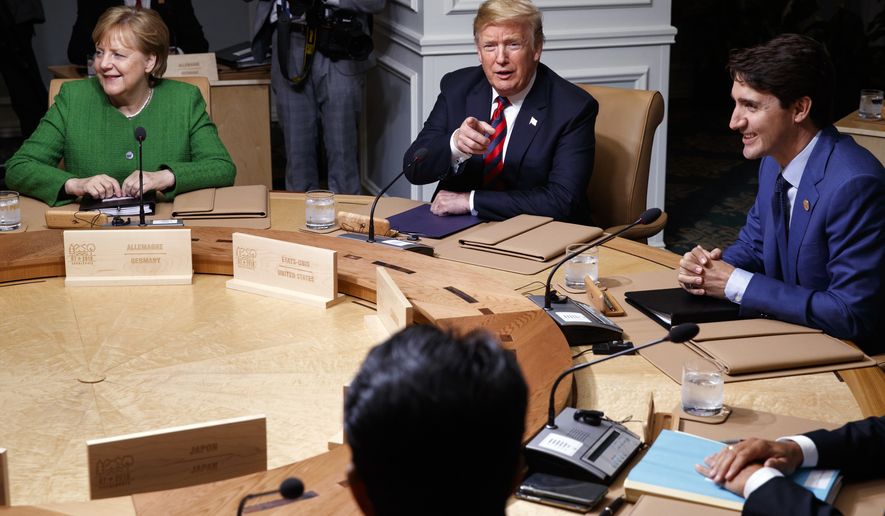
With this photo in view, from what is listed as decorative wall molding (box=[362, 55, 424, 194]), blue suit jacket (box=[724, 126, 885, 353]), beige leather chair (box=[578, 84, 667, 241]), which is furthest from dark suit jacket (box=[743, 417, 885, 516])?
decorative wall molding (box=[362, 55, 424, 194])

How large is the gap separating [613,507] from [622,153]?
2090 mm

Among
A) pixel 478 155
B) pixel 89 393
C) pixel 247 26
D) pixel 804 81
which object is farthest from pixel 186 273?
pixel 247 26

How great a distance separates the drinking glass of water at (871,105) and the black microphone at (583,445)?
12.0 feet

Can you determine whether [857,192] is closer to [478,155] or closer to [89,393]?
[478,155]

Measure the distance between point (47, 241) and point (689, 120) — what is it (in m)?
6.48

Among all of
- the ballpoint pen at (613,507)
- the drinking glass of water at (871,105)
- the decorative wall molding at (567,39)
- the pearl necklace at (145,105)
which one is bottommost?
the ballpoint pen at (613,507)

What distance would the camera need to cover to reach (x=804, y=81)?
2.31m

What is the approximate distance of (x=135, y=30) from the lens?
3.33m

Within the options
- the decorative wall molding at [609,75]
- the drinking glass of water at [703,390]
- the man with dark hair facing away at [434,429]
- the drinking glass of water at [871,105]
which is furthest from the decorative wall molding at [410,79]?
the man with dark hair facing away at [434,429]

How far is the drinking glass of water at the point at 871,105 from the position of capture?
16.0ft

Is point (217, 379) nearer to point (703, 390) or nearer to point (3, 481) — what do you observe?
point (3, 481)

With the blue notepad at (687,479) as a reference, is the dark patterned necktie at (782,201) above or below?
above

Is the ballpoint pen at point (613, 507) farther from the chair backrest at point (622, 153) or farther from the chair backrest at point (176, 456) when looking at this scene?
the chair backrest at point (622, 153)

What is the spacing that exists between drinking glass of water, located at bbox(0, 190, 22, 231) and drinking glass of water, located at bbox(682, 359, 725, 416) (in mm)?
1987
